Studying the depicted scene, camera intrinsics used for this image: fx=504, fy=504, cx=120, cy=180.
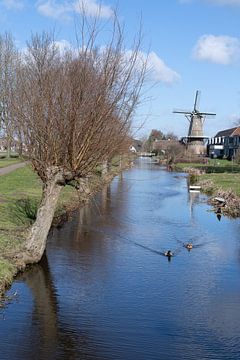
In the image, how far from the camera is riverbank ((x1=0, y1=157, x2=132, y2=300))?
13.3 m

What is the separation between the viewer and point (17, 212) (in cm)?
2055

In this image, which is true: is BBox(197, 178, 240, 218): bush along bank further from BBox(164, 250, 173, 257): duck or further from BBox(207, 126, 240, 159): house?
BBox(207, 126, 240, 159): house

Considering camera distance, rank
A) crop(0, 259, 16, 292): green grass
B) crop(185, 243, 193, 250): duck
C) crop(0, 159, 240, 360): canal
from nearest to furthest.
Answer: crop(0, 159, 240, 360): canal < crop(0, 259, 16, 292): green grass < crop(185, 243, 193, 250): duck

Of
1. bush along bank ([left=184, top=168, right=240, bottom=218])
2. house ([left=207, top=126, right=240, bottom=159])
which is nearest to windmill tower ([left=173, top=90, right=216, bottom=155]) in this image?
house ([left=207, top=126, right=240, bottom=159])

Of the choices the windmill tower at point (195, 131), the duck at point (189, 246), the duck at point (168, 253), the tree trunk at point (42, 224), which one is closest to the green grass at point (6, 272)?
the tree trunk at point (42, 224)

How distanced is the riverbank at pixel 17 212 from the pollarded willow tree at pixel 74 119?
0.82 m

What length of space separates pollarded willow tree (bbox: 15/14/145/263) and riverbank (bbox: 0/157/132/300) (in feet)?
2.70

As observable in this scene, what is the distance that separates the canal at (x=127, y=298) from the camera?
30.6 feet

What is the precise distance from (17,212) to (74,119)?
829 cm

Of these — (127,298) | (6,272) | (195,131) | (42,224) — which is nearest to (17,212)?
(42,224)

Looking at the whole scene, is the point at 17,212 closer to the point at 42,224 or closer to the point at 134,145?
the point at 42,224

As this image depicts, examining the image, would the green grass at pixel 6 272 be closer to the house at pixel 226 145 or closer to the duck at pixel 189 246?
the duck at pixel 189 246

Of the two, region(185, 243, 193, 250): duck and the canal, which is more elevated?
region(185, 243, 193, 250): duck

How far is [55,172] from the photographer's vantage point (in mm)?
14141
